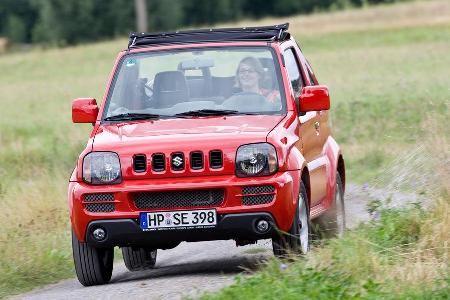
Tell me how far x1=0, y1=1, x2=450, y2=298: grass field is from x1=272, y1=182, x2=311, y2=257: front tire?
0.49m

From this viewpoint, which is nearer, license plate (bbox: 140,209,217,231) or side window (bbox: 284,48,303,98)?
license plate (bbox: 140,209,217,231)

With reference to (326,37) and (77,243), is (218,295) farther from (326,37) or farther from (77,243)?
(326,37)

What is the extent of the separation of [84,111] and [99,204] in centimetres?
122

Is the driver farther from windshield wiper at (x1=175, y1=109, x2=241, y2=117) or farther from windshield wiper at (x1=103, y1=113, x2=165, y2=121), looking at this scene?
windshield wiper at (x1=103, y1=113, x2=165, y2=121)

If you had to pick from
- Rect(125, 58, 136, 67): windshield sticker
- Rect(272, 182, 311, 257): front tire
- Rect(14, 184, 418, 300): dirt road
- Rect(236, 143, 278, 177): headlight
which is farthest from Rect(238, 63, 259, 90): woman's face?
Rect(14, 184, 418, 300): dirt road

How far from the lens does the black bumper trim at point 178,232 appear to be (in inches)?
370

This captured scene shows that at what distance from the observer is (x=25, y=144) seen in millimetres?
24516

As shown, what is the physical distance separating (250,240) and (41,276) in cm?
214

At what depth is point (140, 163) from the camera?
9.52 m

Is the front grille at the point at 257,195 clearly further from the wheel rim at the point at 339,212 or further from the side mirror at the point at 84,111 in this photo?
the wheel rim at the point at 339,212

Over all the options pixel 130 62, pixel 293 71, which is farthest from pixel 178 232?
pixel 293 71

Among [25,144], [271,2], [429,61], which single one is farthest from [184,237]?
[271,2]

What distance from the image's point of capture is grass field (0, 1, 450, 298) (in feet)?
39.2

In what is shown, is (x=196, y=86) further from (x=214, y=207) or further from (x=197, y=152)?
(x=214, y=207)
